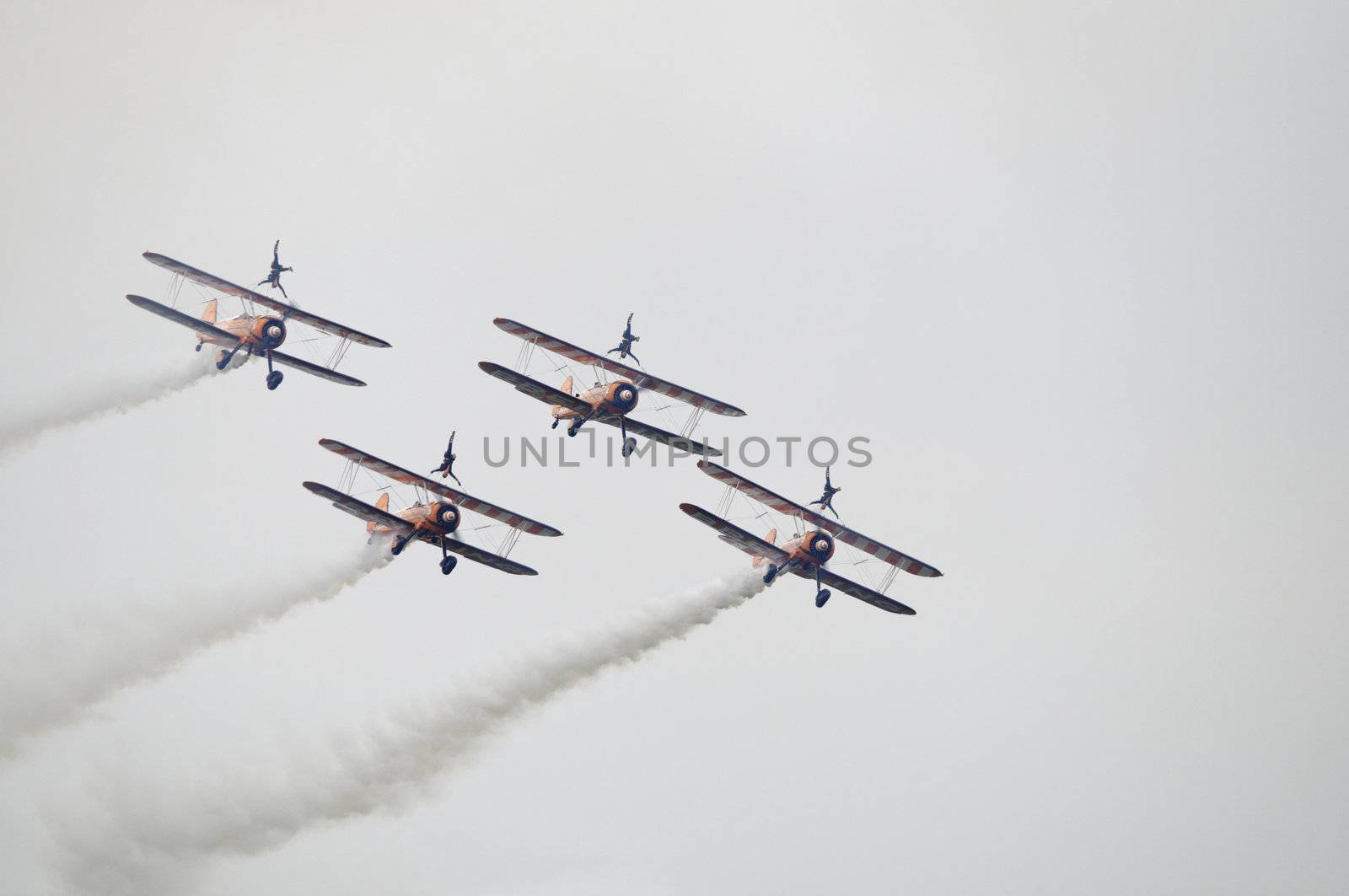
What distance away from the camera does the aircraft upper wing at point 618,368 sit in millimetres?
58188

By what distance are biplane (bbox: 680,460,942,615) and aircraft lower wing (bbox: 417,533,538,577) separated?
21.1 ft

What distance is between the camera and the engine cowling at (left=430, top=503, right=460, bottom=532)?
5147cm

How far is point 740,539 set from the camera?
5319 centimetres

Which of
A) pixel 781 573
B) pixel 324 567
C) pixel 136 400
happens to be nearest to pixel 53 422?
pixel 136 400

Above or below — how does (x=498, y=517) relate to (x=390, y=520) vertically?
above

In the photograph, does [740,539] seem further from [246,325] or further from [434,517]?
[246,325]

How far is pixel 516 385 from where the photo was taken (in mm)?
55844

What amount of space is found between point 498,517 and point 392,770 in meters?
9.49

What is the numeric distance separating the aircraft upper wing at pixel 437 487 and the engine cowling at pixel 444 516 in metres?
2.32

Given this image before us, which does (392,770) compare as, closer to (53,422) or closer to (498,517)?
(498,517)

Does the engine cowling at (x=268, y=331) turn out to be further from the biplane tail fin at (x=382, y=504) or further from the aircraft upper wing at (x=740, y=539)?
the aircraft upper wing at (x=740, y=539)

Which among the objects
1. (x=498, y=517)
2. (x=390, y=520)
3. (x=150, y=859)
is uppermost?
(x=498, y=517)

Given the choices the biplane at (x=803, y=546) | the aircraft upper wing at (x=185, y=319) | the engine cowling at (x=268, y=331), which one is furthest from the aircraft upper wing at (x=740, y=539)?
the aircraft upper wing at (x=185, y=319)

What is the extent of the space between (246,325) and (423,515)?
11194 millimetres
